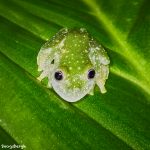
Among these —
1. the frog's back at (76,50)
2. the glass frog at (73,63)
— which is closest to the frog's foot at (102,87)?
the glass frog at (73,63)

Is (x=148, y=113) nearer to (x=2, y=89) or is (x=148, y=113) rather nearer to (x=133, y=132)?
(x=133, y=132)

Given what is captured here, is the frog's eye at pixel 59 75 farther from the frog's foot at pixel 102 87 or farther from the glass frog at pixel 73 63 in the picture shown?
the frog's foot at pixel 102 87

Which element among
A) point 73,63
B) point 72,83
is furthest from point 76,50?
point 72,83

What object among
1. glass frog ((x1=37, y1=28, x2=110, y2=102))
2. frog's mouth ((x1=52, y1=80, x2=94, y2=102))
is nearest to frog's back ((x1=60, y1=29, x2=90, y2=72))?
glass frog ((x1=37, y1=28, x2=110, y2=102))

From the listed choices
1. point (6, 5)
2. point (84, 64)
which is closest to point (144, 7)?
point (84, 64)

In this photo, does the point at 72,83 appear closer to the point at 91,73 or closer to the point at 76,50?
the point at 91,73

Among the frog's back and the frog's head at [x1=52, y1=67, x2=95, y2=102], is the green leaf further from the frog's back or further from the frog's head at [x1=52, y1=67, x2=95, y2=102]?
the frog's back
